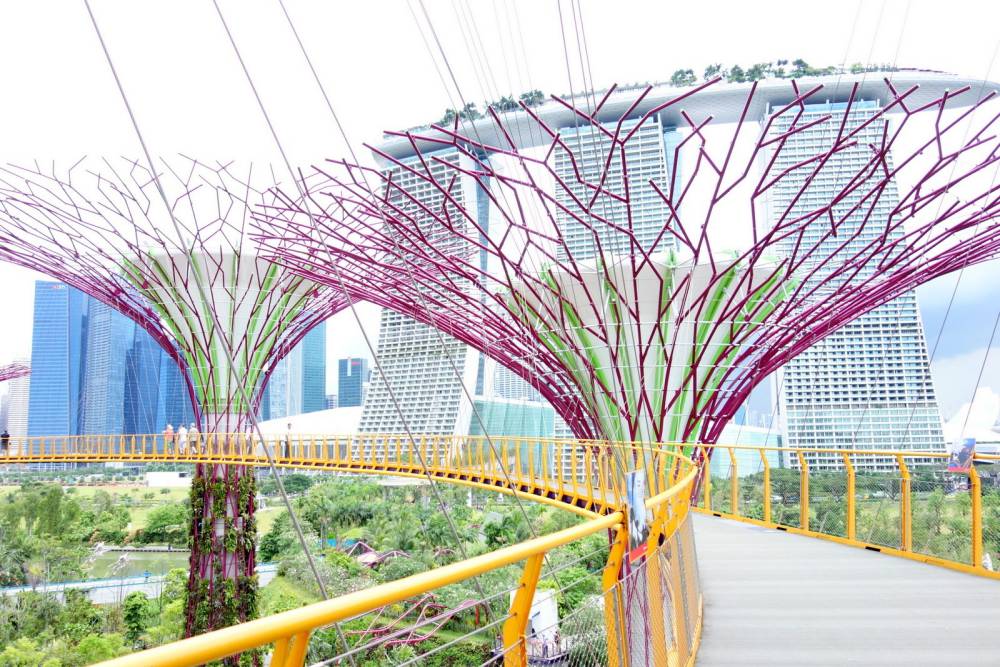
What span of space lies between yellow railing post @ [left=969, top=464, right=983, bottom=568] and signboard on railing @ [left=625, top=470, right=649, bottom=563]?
14.4 feet

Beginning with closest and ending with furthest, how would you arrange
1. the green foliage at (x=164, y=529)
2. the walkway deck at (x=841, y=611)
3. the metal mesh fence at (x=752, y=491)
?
the walkway deck at (x=841, y=611) < the metal mesh fence at (x=752, y=491) < the green foliage at (x=164, y=529)

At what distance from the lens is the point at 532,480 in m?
12.5

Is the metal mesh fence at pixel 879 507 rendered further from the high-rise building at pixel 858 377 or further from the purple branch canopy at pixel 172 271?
the high-rise building at pixel 858 377

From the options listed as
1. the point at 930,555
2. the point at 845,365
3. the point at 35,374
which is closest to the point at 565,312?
the point at 930,555

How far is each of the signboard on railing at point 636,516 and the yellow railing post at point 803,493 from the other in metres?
5.83

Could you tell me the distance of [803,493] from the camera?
30.3 feet

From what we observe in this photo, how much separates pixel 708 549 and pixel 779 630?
340cm

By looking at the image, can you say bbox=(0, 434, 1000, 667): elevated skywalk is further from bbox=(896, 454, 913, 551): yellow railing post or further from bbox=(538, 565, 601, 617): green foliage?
bbox=(538, 565, 601, 617): green foliage

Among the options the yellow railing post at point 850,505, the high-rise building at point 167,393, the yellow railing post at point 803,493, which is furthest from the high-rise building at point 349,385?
the yellow railing post at point 850,505

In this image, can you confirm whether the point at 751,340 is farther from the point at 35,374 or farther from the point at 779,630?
the point at 35,374

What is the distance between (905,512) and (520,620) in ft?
21.2

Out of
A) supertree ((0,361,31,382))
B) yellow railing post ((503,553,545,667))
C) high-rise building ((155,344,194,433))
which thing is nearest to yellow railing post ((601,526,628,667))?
yellow railing post ((503,553,545,667))

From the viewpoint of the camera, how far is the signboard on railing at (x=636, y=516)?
10.7 feet

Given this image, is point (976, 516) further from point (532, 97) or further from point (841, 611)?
point (532, 97)
